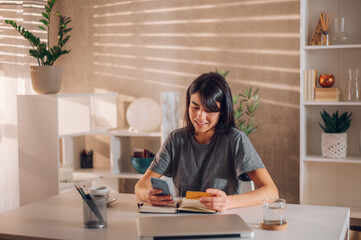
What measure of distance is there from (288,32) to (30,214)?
95.3 inches

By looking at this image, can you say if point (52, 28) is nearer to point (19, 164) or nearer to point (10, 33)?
point (10, 33)

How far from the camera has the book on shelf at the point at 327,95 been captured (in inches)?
122

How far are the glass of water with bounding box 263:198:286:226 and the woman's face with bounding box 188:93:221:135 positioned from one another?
639 mm

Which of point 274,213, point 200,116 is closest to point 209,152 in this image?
point 200,116

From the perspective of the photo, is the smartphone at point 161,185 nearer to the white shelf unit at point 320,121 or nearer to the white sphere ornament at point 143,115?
the white shelf unit at point 320,121

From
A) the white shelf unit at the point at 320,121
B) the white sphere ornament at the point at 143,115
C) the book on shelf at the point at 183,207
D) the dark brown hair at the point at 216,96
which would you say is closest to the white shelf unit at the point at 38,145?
the white sphere ornament at the point at 143,115

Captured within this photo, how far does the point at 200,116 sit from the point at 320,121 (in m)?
1.50

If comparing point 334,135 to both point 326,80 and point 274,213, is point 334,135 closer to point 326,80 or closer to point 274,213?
point 326,80

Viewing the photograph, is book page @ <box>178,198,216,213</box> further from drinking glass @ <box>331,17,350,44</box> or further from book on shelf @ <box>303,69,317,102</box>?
drinking glass @ <box>331,17,350,44</box>

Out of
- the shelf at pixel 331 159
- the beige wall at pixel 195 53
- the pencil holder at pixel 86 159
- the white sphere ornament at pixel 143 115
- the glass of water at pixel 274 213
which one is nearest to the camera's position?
the glass of water at pixel 274 213

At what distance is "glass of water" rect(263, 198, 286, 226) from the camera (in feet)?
5.20

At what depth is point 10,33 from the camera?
3.47 metres

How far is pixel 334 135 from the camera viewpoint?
307 centimetres

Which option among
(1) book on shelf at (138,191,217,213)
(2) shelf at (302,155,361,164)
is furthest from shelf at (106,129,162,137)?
(1) book on shelf at (138,191,217,213)
